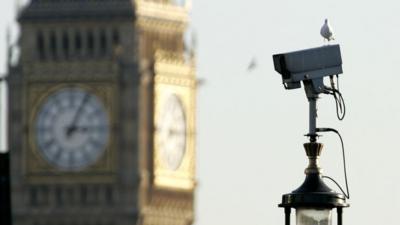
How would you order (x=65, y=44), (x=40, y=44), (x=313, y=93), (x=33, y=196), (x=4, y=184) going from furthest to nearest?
(x=40, y=44) → (x=65, y=44) → (x=33, y=196) → (x=4, y=184) → (x=313, y=93)

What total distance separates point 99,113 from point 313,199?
4276 inches

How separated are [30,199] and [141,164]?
16.9 ft

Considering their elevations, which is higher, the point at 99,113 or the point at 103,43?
the point at 103,43

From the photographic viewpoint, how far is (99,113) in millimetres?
123625

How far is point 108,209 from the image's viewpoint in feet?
400

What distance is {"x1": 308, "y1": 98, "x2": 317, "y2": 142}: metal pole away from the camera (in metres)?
15.3

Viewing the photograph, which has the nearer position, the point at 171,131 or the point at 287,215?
the point at 287,215

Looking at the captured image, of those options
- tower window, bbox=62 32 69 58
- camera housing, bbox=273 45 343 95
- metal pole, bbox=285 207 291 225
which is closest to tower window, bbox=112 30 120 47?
tower window, bbox=62 32 69 58

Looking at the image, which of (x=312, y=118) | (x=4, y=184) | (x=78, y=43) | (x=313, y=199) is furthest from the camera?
(x=78, y=43)

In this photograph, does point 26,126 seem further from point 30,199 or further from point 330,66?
point 330,66

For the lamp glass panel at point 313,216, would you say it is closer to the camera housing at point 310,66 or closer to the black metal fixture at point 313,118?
the black metal fixture at point 313,118

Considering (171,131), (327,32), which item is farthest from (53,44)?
(327,32)

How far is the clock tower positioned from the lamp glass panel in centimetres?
10552

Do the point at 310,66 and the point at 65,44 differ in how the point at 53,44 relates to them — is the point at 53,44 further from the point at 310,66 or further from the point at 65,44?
the point at 310,66
